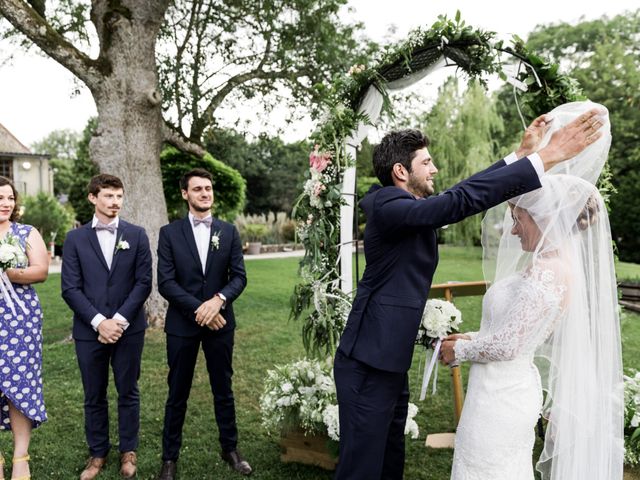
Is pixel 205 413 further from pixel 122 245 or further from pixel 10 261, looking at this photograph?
pixel 10 261

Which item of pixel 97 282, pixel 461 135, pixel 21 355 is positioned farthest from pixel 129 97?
pixel 461 135

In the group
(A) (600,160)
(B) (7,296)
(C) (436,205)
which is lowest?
(B) (7,296)

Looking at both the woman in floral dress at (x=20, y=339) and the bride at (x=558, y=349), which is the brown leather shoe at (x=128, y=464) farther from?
the bride at (x=558, y=349)

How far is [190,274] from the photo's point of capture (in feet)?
13.1

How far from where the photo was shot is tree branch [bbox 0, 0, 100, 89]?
7.41m

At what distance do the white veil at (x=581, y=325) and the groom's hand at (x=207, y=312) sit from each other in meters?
2.17

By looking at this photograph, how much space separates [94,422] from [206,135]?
9.41 metres

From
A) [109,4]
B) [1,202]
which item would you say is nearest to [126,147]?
[109,4]

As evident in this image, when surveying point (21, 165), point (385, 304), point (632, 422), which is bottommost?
point (632, 422)

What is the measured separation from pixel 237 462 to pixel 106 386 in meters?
1.14

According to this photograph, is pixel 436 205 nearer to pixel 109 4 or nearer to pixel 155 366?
pixel 155 366

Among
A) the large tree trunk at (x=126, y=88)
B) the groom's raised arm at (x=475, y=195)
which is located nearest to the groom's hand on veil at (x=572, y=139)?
the groom's raised arm at (x=475, y=195)

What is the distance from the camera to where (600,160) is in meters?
2.63

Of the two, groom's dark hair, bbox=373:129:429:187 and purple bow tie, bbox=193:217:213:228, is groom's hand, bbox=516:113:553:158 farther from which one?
purple bow tie, bbox=193:217:213:228
